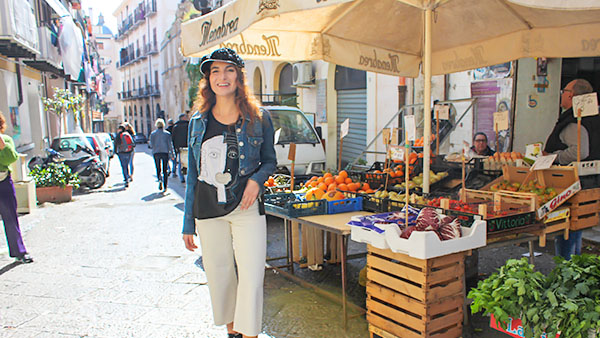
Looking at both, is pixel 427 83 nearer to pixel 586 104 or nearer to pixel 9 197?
pixel 586 104

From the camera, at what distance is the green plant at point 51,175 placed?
976 cm

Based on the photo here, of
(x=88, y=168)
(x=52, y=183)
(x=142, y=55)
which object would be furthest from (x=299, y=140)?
(x=142, y=55)

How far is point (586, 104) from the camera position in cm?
404

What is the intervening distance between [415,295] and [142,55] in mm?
51536

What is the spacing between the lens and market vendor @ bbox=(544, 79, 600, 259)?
13.8ft

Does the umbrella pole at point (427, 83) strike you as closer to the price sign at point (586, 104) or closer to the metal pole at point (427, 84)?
the metal pole at point (427, 84)

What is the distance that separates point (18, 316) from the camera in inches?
156

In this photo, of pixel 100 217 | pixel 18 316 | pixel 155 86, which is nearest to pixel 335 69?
pixel 100 217

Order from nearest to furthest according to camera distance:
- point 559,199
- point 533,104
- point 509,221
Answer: point 509,221 < point 559,199 < point 533,104

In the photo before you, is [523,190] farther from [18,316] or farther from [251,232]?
[18,316]

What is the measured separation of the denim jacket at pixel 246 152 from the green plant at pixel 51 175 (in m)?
8.09

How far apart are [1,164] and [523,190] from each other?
201 inches

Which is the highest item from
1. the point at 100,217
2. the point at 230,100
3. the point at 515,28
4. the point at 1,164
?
the point at 515,28

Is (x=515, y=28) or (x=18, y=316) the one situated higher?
(x=515, y=28)
